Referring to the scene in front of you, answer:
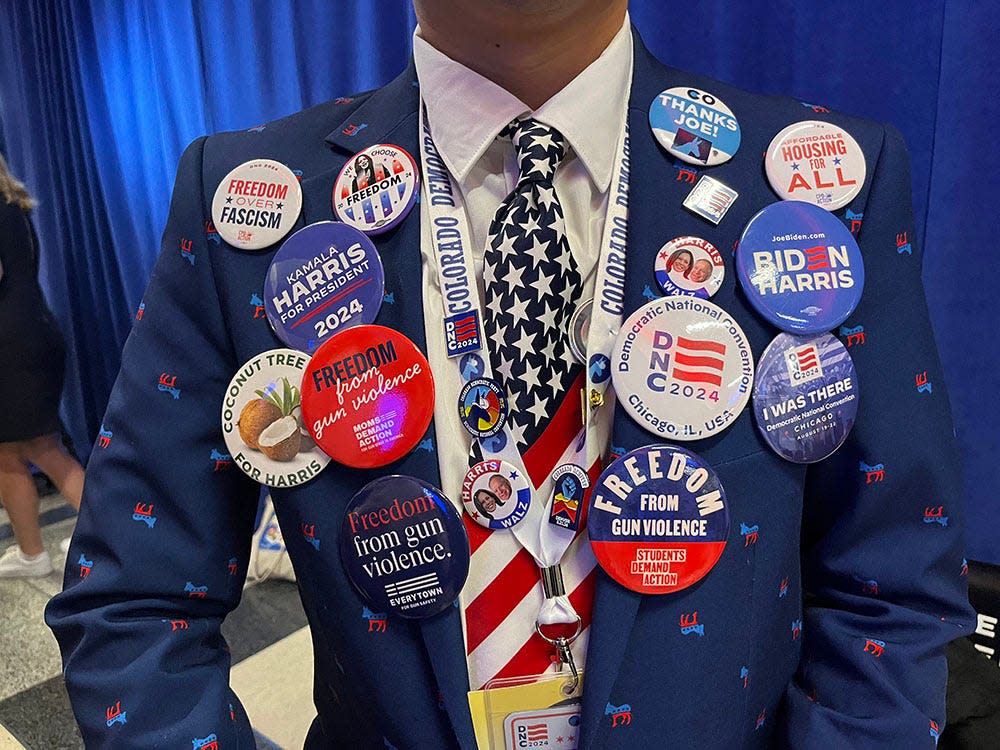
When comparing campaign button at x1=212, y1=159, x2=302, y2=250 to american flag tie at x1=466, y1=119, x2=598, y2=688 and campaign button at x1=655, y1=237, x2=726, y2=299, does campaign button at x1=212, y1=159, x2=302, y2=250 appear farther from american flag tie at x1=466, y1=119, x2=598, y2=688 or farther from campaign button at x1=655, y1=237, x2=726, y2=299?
campaign button at x1=655, y1=237, x2=726, y2=299

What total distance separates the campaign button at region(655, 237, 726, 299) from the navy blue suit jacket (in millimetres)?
11

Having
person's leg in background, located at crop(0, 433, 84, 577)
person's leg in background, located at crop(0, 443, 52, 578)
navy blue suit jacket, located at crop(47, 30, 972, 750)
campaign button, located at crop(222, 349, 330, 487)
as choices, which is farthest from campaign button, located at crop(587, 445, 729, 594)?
person's leg in background, located at crop(0, 443, 52, 578)

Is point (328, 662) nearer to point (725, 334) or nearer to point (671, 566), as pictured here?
point (671, 566)

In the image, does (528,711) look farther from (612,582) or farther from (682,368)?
(682,368)

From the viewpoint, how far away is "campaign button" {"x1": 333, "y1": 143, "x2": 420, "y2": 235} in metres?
0.66

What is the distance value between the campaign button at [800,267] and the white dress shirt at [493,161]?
0.14 metres

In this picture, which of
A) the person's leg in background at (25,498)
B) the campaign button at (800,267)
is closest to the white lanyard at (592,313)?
the campaign button at (800,267)

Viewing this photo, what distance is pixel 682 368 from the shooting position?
0.61 meters

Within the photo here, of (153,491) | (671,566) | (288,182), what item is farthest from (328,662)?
(288,182)

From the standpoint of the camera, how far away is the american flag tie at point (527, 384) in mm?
635

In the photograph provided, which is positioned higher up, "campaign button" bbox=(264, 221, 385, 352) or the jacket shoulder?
the jacket shoulder

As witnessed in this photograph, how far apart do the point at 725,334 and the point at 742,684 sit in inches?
12.4

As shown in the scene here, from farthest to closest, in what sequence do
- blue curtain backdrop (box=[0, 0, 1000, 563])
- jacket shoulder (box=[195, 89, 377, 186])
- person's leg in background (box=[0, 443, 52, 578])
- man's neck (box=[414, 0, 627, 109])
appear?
person's leg in background (box=[0, 443, 52, 578])
blue curtain backdrop (box=[0, 0, 1000, 563])
jacket shoulder (box=[195, 89, 377, 186])
man's neck (box=[414, 0, 627, 109])

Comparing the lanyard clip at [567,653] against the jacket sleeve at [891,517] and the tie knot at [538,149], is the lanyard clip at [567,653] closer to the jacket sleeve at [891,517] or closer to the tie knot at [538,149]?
the jacket sleeve at [891,517]
